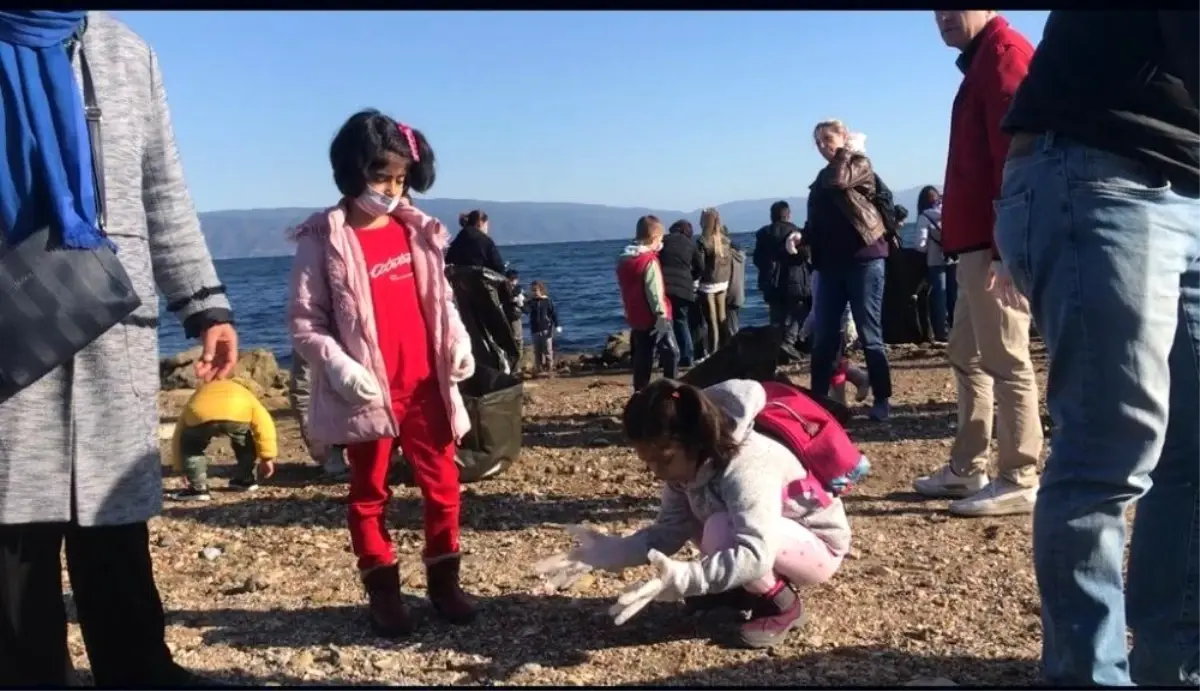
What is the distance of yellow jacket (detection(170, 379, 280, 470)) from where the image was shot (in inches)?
233

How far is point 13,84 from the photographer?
2.27m

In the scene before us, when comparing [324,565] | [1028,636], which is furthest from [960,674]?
[324,565]

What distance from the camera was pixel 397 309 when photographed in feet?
12.3

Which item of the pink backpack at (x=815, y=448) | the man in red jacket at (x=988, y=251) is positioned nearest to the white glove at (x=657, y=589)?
the pink backpack at (x=815, y=448)

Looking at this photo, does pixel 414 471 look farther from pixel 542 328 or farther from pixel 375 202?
pixel 542 328

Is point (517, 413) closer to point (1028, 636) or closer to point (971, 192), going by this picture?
point (971, 192)

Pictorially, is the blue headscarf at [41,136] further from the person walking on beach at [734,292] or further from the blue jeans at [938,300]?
the person walking on beach at [734,292]

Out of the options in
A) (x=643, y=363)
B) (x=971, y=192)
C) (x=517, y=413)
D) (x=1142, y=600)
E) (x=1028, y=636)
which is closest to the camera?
(x=1142, y=600)

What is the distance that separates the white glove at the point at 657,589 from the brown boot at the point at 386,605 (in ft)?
3.14

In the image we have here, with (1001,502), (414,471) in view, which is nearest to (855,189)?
(1001,502)

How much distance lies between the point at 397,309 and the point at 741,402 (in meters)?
1.16

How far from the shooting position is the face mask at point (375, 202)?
3684 millimetres

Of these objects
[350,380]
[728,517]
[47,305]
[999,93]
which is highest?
[999,93]

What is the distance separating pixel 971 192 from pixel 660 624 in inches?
82.2
